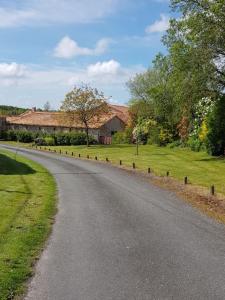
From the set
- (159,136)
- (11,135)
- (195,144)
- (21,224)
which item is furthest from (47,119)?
(21,224)

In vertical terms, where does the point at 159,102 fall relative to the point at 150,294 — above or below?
above

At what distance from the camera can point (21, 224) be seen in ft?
47.5

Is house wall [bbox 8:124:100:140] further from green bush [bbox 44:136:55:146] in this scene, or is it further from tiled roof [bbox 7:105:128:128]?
green bush [bbox 44:136:55:146]

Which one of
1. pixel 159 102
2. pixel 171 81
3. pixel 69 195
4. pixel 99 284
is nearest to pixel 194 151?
pixel 159 102

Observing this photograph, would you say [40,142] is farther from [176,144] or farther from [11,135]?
[176,144]

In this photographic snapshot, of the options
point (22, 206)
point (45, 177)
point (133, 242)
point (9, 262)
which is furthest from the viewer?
point (45, 177)

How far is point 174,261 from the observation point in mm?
10609

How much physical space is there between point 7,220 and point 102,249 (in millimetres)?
4420

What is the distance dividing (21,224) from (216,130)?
34.8m

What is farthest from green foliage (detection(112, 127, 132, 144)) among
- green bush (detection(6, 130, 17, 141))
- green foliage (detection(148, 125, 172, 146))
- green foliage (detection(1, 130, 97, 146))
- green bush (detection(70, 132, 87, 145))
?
green bush (detection(6, 130, 17, 141))

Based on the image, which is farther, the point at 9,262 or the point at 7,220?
the point at 7,220

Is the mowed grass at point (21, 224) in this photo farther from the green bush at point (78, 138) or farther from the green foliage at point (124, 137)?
the green bush at point (78, 138)

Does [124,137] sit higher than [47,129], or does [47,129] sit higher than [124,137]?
[47,129]

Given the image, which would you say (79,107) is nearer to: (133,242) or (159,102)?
(159,102)
